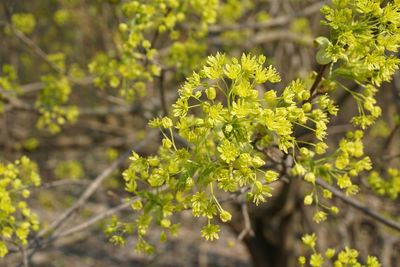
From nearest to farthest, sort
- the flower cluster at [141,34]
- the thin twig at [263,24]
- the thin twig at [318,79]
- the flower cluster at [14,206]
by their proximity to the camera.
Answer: the thin twig at [318,79], the flower cluster at [14,206], the flower cluster at [141,34], the thin twig at [263,24]

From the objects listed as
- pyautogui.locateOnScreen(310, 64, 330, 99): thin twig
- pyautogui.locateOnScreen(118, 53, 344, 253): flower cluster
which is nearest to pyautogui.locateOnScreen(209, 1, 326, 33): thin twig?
pyautogui.locateOnScreen(310, 64, 330, 99): thin twig

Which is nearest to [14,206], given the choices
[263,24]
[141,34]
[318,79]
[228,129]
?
[141,34]

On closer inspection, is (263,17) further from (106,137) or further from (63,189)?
(63,189)

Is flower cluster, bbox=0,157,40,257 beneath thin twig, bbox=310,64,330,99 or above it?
beneath

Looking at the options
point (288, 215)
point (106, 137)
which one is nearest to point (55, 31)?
point (106, 137)

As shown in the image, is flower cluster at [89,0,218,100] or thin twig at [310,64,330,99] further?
flower cluster at [89,0,218,100]

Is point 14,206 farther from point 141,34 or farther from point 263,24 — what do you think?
point 263,24

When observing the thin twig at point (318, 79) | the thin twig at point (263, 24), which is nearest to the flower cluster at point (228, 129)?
the thin twig at point (318, 79)

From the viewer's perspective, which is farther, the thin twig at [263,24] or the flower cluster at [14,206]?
the thin twig at [263,24]

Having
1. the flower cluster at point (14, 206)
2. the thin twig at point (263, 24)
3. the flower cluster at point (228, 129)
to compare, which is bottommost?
the flower cluster at point (14, 206)

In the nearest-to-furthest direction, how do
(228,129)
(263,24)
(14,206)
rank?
(228,129) < (14,206) < (263,24)

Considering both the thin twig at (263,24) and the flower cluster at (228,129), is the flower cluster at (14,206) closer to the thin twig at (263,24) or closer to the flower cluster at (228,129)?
the flower cluster at (228,129)

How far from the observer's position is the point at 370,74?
6.84 feet

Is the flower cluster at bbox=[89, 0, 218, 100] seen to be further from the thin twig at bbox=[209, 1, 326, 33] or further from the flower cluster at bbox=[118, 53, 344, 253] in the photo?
the thin twig at bbox=[209, 1, 326, 33]
